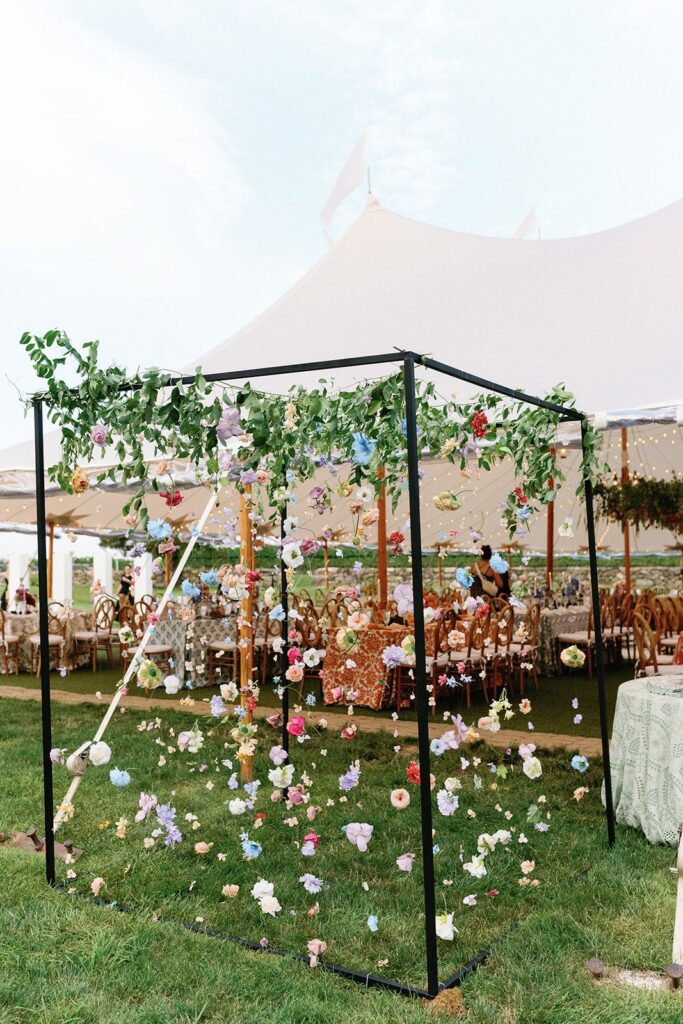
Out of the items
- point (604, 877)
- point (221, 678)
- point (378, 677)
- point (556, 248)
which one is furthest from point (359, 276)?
point (604, 877)

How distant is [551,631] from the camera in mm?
8883

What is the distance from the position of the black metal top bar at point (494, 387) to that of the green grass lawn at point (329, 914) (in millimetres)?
1830

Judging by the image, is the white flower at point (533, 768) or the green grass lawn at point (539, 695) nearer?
the white flower at point (533, 768)

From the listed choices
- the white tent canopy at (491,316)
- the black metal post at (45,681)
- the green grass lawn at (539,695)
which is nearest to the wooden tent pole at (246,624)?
the white tent canopy at (491,316)

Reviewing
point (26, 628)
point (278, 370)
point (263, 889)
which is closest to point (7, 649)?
point (26, 628)

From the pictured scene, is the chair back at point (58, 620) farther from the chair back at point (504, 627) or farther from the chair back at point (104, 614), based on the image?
the chair back at point (504, 627)

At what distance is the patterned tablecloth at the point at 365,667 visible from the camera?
6882 mm

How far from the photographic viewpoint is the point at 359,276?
7465 millimetres

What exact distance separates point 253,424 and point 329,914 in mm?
1763

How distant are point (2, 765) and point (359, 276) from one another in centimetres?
486

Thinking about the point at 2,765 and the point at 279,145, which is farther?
the point at 279,145

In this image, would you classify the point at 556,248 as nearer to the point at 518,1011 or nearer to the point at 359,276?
the point at 359,276

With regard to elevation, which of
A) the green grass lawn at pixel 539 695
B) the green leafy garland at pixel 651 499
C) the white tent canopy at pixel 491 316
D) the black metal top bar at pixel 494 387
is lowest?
the green grass lawn at pixel 539 695

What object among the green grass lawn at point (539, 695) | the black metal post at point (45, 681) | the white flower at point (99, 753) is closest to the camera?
the white flower at point (99, 753)
